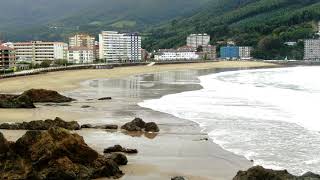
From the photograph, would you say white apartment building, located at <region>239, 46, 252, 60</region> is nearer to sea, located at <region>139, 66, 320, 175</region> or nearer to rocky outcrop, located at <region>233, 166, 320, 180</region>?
sea, located at <region>139, 66, 320, 175</region>

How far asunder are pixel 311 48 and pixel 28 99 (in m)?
140

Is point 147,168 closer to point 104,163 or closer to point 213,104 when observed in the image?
point 104,163

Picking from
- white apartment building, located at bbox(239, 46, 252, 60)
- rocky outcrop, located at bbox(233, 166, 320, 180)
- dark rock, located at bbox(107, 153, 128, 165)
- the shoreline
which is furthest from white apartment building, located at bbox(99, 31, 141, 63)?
rocky outcrop, located at bbox(233, 166, 320, 180)

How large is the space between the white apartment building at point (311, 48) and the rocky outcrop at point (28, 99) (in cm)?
13405

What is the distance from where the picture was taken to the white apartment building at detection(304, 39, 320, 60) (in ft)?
517

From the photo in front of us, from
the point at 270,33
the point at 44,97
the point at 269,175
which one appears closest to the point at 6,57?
the point at 44,97

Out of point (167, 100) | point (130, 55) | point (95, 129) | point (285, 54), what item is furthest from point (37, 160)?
point (285, 54)

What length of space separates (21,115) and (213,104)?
10232mm

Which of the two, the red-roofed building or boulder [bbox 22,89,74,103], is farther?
the red-roofed building

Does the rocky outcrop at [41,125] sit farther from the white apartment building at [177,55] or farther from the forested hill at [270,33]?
the forested hill at [270,33]

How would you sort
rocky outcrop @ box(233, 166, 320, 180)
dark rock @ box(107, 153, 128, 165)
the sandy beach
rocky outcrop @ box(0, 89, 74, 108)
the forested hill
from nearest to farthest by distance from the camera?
rocky outcrop @ box(233, 166, 320, 180)
the sandy beach
dark rock @ box(107, 153, 128, 165)
rocky outcrop @ box(0, 89, 74, 108)
the forested hill

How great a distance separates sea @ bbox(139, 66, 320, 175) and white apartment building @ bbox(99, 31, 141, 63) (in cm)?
10969

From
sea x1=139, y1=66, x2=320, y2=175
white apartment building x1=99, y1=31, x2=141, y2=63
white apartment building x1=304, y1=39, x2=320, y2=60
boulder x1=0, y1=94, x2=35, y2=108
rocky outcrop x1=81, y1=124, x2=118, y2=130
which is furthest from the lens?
white apartment building x1=304, y1=39, x2=320, y2=60

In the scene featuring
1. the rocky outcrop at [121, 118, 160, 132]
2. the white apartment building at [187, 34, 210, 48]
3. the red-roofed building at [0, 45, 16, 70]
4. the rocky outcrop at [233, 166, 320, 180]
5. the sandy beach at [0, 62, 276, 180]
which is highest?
the white apartment building at [187, 34, 210, 48]
